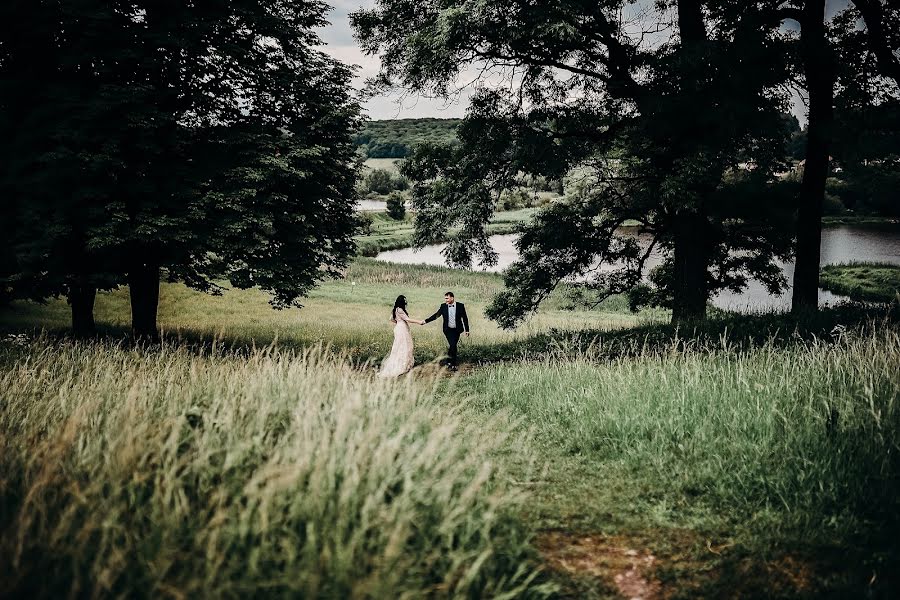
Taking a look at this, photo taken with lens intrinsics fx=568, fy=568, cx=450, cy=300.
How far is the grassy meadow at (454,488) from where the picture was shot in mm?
2867

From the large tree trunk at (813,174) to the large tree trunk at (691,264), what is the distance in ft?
6.52

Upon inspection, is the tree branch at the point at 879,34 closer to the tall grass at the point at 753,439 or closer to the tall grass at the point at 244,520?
the tall grass at the point at 753,439

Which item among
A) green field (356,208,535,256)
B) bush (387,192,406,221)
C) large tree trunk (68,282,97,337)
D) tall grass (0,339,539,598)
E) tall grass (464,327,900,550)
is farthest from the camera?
bush (387,192,406,221)

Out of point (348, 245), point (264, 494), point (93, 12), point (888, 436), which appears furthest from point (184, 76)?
point (888, 436)

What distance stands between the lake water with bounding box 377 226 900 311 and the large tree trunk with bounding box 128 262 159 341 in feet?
54.8

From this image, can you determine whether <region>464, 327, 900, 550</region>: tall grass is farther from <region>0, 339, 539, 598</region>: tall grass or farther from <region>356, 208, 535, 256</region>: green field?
<region>356, 208, 535, 256</region>: green field

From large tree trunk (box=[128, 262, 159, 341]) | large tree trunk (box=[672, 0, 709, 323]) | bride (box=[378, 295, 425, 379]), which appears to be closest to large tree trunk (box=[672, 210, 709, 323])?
large tree trunk (box=[672, 0, 709, 323])

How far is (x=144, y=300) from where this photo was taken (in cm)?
1375

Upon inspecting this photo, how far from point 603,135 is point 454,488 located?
12.1 meters

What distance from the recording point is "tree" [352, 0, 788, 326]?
10789 mm

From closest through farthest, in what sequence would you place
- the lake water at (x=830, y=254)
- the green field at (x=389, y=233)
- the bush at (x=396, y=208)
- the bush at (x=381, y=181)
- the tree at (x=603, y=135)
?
the tree at (x=603, y=135) → the lake water at (x=830, y=254) → the green field at (x=389, y=233) → the bush at (x=396, y=208) → the bush at (x=381, y=181)

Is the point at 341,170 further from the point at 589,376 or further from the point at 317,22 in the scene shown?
the point at 589,376

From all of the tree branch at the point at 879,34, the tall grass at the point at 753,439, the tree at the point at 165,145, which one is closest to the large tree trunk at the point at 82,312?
the tree at the point at 165,145

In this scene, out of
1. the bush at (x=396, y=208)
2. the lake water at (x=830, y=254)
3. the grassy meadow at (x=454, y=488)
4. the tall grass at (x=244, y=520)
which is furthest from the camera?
the bush at (x=396, y=208)
